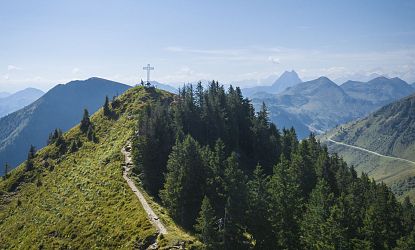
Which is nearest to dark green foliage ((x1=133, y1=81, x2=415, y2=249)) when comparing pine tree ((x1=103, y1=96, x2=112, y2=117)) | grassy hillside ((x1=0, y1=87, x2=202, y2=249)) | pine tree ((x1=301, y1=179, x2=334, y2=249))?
pine tree ((x1=301, y1=179, x2=334, y2=249))

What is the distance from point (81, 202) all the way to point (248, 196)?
150ft

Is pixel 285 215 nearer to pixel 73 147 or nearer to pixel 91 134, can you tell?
pixel 73 147

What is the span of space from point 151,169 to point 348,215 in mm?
46063

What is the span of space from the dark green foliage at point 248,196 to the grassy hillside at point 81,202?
636cm

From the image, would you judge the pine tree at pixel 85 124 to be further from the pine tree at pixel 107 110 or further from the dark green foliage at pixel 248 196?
the dark green foliage at pixel 248 196

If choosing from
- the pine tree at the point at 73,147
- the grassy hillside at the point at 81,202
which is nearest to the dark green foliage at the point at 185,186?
the grassy hillside at the point at 81,202

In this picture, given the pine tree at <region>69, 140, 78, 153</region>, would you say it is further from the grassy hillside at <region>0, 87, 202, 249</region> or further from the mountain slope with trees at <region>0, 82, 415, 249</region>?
the grassy hillside at <region>0, 87, 202, 249</region>

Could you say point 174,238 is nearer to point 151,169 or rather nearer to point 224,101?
point 151,169

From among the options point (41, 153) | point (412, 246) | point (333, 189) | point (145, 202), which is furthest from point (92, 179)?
point (412, 246)

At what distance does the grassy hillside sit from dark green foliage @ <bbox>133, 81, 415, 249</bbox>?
6355mm

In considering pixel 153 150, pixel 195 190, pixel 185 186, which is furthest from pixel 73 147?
pixel 195 190

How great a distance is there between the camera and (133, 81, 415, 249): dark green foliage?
58.4 metres

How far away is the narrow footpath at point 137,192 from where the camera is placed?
223ft

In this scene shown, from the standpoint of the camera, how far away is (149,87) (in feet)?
558
